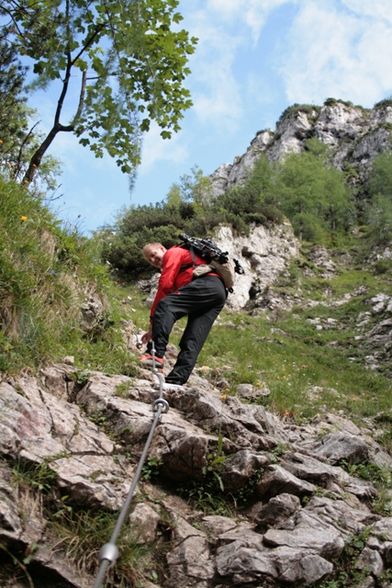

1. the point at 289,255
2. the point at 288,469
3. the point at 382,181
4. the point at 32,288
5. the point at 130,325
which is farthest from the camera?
the point at 382,181

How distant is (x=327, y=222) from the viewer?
48.0 meters

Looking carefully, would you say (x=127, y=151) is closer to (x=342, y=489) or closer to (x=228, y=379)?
(x=228, y=379)

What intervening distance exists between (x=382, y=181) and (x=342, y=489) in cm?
5414

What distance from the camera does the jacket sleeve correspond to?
20.4 ft

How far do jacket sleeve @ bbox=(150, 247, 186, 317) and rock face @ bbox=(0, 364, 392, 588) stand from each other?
118 centimetres

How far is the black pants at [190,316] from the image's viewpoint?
19.5 feet

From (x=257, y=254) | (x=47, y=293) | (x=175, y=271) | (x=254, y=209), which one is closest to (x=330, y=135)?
(x=254, y=209)

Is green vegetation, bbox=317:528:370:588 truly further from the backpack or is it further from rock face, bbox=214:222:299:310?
rock face, bbox=214:222:299:310

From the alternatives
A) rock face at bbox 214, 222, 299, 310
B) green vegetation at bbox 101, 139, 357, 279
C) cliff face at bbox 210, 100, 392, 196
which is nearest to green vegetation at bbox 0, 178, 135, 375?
green vegetation at bbox 101, 139, 357, 279

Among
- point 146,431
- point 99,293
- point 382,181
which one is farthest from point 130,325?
point 382,181

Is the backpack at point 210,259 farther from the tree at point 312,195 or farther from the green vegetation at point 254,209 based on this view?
the tree at point 312,195

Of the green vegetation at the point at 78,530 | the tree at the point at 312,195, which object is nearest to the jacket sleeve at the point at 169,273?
the green vegetation at the point at 78,530

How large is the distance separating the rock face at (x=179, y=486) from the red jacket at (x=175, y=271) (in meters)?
1.21

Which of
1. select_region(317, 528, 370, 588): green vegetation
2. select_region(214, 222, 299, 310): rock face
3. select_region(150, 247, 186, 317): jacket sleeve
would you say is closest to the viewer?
select_region(317, 528, 370, 588): green vegetation
